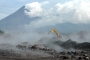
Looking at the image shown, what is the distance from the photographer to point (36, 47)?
44250mm

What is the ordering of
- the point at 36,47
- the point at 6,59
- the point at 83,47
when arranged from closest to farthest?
the point at 6,59
the point at 36,47
the point at 83,47

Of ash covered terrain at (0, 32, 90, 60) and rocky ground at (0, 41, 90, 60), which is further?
ash covered terrain at (0, 32, 90, 60)

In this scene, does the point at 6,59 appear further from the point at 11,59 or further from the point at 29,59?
the point at 29,59

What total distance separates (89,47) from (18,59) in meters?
22.5

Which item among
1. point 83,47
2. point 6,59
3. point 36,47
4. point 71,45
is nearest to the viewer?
point 6,59

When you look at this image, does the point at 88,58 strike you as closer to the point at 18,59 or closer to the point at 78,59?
the point at 78,59

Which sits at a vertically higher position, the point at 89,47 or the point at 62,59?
the point at 89,47

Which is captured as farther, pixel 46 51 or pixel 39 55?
pixel 46 51

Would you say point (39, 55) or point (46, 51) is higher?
point (46, 51)

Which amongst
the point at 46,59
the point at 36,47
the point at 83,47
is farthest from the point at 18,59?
the point at 83,47

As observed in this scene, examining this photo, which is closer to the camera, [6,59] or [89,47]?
[6,59]

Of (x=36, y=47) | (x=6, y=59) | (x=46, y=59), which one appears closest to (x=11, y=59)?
(x=6, y=59)

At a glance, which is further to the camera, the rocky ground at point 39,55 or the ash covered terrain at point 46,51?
the ash covered terrain at point 46,51

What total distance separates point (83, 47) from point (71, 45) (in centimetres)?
396
